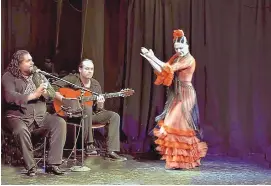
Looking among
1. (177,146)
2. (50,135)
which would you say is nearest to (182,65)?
(177,146)

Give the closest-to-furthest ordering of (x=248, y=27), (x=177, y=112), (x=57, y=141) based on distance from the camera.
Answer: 1. (x=57, y=141)
2. (x=177, y=112)
3. (x=248, y=27)

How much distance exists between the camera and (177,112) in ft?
17.1

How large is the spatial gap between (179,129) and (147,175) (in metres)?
0.57

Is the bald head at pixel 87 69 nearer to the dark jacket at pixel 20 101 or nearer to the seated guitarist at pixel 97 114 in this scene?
the seated guitarist at pixel 97 114

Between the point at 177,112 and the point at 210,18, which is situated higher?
the point at 210,18

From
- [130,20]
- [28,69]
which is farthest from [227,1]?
[28,69]

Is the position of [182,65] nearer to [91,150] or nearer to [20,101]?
[91,150]

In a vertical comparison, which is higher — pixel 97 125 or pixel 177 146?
pixel 97 125

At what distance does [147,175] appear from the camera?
4.93 m

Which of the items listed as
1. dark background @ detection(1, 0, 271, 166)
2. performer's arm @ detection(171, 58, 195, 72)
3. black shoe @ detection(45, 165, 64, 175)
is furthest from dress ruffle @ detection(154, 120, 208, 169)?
black shoe @ detection(45, 165, 64, 175)

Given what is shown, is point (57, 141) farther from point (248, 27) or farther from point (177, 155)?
point (248, 27)

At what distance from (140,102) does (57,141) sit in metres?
1.52

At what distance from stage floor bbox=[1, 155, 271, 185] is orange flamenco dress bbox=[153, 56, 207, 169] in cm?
12

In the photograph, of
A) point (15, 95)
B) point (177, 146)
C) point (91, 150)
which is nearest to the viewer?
point (15, 95)
